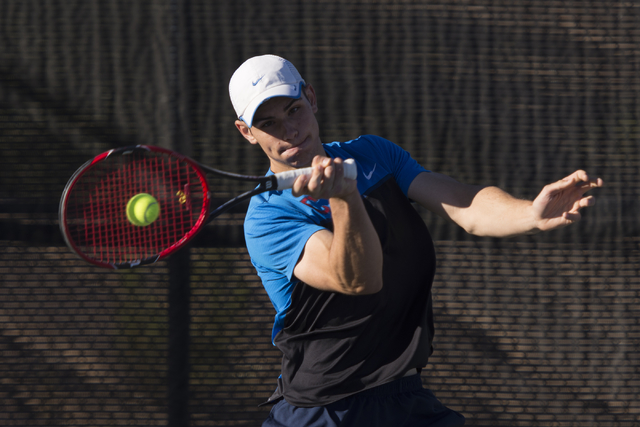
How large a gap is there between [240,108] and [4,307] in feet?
5.54

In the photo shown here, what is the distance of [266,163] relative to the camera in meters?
2.30

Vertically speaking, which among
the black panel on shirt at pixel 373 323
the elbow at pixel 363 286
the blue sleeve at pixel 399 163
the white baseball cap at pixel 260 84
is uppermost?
the white baseball cap at pixel 260 84

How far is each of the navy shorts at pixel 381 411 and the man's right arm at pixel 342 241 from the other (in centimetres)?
38

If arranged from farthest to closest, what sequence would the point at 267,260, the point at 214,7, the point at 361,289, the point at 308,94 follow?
the point at 214,7 → the point at 308,94 → the point at 267,260 → the point at 361,289

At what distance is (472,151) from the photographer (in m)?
2.30

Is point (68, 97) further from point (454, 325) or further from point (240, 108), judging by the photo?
point (454, 325)

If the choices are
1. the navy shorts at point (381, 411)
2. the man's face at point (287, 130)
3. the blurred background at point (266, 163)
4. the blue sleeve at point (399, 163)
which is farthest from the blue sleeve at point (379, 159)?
the blurred background at point (266, 163)

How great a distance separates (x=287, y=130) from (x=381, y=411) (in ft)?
2.58

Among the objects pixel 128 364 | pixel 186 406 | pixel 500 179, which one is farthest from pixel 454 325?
pixel 128 364

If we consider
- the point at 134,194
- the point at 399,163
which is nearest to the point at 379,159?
the point at 399,163

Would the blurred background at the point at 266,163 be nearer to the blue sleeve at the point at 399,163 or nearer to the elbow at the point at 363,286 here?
the blue sleeve at the point at 399,163

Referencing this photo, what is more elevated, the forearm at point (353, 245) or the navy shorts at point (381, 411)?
the forearm at point (353, 245)

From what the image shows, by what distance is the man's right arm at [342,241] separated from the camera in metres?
1.07

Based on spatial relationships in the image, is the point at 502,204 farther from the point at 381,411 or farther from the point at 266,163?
the point at 266,163
